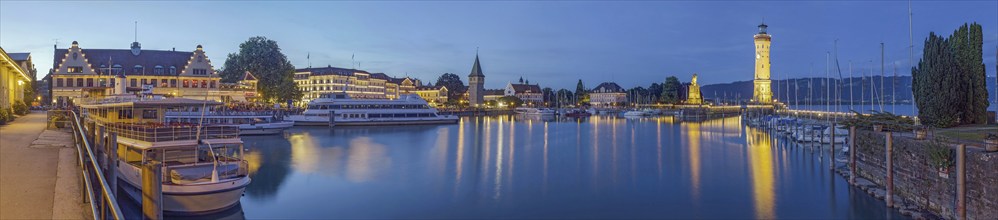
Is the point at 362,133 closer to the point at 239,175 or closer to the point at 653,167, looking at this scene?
the point at 653,167

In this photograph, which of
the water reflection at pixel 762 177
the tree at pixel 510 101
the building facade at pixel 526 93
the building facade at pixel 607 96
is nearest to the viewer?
the water reflection at pixel 762 177

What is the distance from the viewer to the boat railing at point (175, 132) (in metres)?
19.5

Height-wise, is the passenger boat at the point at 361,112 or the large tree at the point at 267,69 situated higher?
the large tree at the point at 267,69

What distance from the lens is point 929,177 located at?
17.7 metres

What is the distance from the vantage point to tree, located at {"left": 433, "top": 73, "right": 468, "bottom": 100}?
159500 mm

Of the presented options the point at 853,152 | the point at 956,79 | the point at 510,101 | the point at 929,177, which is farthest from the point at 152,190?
the point at 510,101

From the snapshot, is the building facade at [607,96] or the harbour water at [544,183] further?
the building facade at [607,96]

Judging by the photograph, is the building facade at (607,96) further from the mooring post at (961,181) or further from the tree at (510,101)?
the mooring post at (961,181)

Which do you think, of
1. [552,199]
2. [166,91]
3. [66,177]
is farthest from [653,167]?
[166,91]

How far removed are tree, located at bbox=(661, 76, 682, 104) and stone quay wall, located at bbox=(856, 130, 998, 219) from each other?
130 m

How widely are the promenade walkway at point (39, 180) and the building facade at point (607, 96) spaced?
161 metres

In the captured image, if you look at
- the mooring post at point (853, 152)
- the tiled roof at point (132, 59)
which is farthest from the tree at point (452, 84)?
the mooring post at point (853, 152)

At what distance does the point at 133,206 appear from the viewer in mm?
19078

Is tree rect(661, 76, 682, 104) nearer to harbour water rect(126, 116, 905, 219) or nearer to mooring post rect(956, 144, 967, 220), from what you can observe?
harbour water rect(126, 116, 905, 219)
